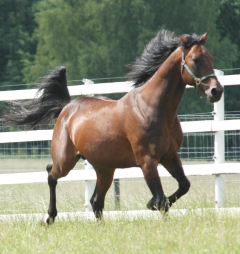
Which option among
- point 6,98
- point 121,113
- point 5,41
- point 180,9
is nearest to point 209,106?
point 180,9

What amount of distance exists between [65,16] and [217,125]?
34895 millimetres

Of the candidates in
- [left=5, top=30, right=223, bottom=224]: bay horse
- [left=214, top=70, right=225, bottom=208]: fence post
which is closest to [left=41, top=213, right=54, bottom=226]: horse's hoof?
[left=5, top=30, right=223, bottom=224]: bay horse

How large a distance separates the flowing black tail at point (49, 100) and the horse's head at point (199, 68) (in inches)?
85.4

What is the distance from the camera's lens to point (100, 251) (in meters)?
5.74

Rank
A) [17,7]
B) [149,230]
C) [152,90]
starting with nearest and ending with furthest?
[149,230] < [152,90] < [17,7]

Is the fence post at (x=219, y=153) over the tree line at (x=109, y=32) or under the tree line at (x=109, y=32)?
over

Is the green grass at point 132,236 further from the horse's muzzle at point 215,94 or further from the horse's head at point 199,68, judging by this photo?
the horse's head at point 199,68

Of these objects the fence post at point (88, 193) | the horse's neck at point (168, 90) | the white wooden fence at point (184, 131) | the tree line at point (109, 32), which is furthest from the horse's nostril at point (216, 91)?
the tree line at point (109, 32)

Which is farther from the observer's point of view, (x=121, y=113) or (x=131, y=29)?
(x=131, y=29)

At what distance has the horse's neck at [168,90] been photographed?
24.9 ft

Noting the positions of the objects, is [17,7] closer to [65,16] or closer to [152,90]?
[65,16]

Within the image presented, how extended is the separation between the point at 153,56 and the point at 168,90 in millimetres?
538

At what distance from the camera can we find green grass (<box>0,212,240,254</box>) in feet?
18.2

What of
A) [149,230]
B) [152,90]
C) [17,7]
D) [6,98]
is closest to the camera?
[149,230]
